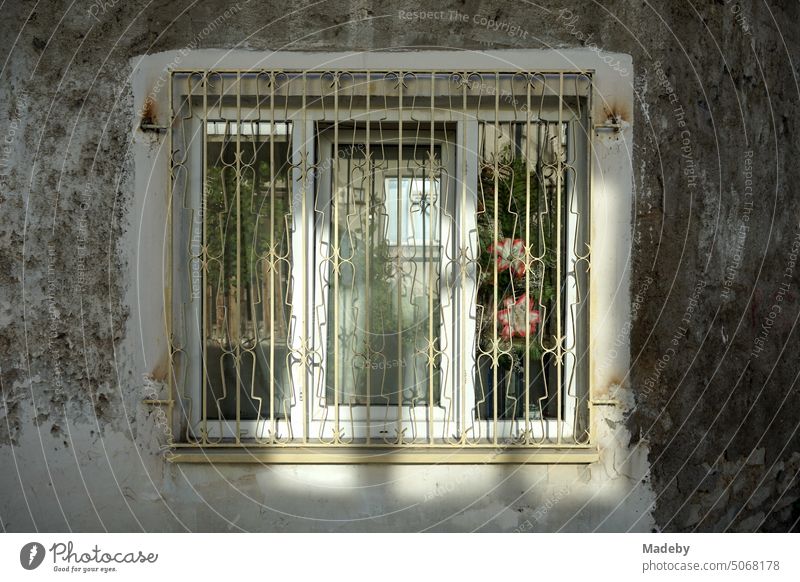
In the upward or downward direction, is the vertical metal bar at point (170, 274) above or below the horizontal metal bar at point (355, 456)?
above

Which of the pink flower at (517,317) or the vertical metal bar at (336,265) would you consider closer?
the vertical metal bar at (336,265)

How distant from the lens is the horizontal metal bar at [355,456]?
3.96 m

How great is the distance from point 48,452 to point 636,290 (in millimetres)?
2773

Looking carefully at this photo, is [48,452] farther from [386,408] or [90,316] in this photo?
[386,408]

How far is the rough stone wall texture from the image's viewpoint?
13.0 ft

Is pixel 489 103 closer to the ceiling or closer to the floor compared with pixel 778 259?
closer to the ceiling

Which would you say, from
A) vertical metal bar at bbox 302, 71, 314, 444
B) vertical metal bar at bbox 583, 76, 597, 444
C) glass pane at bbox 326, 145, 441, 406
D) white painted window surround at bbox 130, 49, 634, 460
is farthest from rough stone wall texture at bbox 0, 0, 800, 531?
glass pane at bbox 326, 145, 441, 406

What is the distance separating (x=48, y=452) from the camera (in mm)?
3971

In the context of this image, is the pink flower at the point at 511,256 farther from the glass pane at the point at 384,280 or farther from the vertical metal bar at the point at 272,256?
the vertical metal bar at the point at 272,256

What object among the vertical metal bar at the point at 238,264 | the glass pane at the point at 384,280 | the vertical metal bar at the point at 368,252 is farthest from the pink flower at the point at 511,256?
the vertical metal bar at the point at 238,264

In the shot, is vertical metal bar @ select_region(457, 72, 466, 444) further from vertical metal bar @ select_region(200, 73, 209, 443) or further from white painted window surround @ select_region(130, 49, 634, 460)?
vertical metal bar @ select_region(200, 73, 209, 443)

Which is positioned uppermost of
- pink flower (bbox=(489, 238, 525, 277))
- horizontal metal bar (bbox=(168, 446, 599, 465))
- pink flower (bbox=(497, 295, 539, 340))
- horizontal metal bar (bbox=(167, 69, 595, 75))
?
horizontal metal bar (bbox=(167, 69, 595, 75))

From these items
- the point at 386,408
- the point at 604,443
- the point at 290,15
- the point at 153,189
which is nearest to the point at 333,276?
the point at 386,408

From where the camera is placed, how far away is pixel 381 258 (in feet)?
13.4
